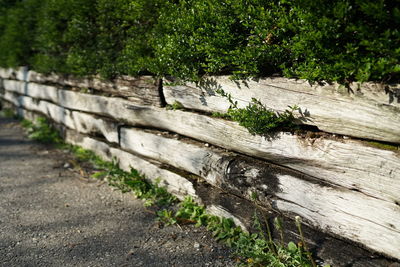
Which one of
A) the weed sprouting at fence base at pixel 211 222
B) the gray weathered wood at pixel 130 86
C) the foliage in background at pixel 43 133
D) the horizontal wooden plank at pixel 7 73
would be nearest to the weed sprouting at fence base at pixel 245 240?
the weed sprouting at fence base at pixel 211 222

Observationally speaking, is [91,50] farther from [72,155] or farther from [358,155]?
[358,155]

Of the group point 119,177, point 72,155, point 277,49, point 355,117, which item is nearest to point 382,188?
point 355,117

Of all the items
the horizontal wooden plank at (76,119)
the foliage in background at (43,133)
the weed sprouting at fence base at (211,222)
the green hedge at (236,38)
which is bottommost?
the foliage in background at (43,133)

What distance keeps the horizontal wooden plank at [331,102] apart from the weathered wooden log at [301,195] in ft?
1.29

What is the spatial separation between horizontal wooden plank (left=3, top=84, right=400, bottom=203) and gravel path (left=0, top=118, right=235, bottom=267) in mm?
863

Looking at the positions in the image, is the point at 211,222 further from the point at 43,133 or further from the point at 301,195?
the point at 43,133

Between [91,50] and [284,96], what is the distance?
310 centimetres

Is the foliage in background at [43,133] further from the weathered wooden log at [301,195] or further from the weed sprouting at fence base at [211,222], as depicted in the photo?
the weathered wooden log at [301,195]

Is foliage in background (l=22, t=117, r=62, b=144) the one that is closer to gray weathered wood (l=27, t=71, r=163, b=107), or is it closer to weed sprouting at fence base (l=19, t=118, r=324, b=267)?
gray weathered wood (l=27, t=71, r=163, b=107)

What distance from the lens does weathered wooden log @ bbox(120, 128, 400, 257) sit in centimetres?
215

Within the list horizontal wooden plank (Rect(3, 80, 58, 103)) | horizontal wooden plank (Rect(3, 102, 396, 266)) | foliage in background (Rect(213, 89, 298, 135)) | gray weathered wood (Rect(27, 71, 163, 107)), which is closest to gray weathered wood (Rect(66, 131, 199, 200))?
horizontal wooden plank (Rect(3, 102, 396, 266))

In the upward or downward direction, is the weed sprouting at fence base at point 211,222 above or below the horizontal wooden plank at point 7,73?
below

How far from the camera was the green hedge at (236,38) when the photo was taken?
1971 millimetres

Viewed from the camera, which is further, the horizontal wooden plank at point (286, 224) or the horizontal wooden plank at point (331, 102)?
the horizontal wooden plank at point (286, 224)
